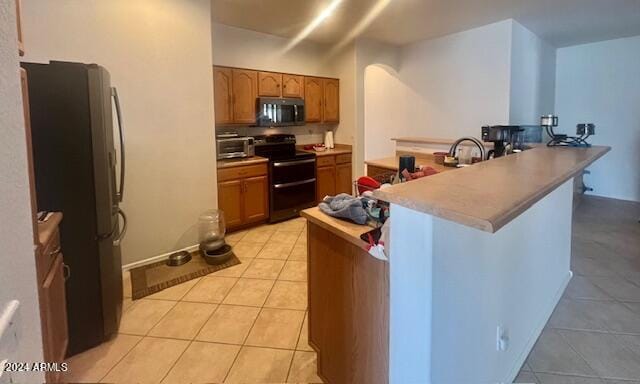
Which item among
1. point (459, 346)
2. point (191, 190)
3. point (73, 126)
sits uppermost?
point (73, 126)

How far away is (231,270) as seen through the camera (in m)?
3.21

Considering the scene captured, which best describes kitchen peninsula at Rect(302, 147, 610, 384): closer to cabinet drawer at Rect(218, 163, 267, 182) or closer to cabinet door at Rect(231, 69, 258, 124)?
cabinet drawer at Rect(218, 163, 267, 182)

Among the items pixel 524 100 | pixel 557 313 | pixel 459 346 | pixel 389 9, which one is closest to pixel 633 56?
pixel 524 100

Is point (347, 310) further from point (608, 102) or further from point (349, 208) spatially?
point (608, 102)

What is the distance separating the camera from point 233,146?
14.2ft

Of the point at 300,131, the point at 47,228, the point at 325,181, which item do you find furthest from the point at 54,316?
the point at 300,131

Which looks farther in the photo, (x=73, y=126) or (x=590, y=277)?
(x=590, y=277)

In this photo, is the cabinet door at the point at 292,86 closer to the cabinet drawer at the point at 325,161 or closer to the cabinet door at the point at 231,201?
the cabinet drawer at the point at 325,161

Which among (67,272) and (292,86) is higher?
(292,86)

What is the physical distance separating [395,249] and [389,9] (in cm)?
362

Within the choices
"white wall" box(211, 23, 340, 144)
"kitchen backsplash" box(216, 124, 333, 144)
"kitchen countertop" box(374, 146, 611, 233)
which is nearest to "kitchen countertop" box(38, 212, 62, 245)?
"kitchen countertop" box(374, 146, 611, 233)

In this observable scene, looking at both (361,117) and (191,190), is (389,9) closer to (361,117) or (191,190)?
(361,117)

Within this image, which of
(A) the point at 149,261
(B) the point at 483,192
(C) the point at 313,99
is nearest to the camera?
(B) the point at 483,192

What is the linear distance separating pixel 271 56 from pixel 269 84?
55 centimetres
